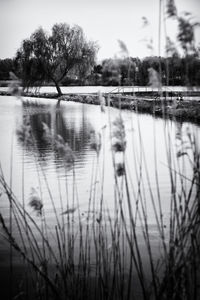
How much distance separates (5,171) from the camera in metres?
8.92

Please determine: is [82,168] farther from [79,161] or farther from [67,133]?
[67,133]

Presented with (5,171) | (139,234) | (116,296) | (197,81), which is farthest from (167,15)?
(5,171)

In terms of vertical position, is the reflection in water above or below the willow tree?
below

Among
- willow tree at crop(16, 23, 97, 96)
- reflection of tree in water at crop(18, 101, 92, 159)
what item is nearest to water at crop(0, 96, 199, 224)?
reflection of tree in water at crop(18, 101, 92, 159)

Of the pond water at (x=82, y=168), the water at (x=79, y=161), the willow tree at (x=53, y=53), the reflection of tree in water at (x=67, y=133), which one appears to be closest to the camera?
the pond water at (x=82, y=168)

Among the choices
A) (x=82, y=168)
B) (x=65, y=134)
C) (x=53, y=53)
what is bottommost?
(x=82, y=168)

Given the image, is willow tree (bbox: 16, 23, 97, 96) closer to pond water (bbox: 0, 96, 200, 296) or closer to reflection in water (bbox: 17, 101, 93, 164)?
reflection in water (bbox: 17, 101, 93, 164)

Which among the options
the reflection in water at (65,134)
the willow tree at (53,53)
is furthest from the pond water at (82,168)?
the willow tree at (53,53)

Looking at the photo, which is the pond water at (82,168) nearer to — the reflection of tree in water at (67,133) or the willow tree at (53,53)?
the reflection of tree in water at (67,133)

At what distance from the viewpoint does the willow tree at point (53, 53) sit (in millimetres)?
40250

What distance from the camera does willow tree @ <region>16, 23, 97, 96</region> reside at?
1585 inches

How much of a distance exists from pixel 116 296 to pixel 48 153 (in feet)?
25.8

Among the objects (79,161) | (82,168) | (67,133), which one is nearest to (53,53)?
(67,133)

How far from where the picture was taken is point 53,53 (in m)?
41.4
